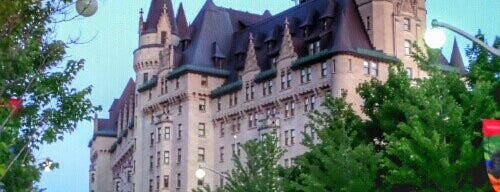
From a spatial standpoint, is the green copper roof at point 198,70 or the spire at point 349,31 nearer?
the spire at point 349,31

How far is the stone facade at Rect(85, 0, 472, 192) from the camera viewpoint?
269 feet

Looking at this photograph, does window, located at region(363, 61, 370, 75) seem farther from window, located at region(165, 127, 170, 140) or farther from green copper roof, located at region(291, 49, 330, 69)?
window, located at region(165, 127, 170, 140)

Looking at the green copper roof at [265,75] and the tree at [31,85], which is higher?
the green copper roof at [265,75]

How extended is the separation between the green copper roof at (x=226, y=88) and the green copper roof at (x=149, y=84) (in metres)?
7.87

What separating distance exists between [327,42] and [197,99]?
59.2ft

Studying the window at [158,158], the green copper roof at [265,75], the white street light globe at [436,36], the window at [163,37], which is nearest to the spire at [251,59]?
the green copper roof at [265,75]

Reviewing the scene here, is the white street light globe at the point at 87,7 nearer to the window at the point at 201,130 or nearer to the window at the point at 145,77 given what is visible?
the window at the point at 201,130

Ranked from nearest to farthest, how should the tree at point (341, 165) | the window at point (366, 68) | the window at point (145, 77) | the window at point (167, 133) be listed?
the tree at point (341, 165)
the window at point (366, 68)
the window at point (167, 133)
the window at point (145, 77)

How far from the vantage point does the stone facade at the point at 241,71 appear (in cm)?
8212

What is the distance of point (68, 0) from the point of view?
752 inches

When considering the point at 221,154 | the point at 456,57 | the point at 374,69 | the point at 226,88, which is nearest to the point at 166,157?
the point at 221,154

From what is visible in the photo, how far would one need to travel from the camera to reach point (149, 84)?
102 meters

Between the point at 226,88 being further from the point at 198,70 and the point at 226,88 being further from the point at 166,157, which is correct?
the point at 166,157

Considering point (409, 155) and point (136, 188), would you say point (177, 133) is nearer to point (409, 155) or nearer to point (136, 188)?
point (136, 188)
